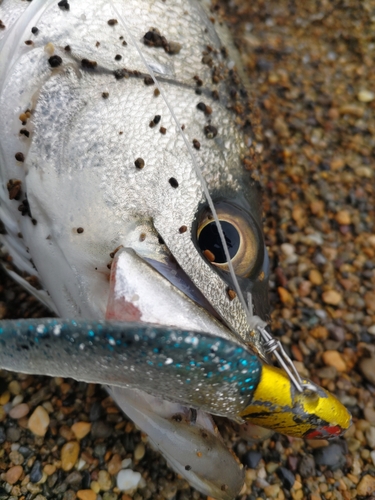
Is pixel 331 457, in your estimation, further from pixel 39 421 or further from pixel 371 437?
pixel 39 421

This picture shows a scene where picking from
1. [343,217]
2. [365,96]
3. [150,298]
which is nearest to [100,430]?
[150,298]

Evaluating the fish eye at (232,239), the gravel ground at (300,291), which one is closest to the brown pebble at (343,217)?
the gravel ground at (300,291)

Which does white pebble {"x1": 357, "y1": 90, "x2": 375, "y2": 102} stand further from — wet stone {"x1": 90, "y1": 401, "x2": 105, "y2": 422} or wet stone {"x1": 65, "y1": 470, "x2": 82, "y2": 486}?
wet stone {"x1": 65, "y1": 470, "x2": 82, "y2": 486}

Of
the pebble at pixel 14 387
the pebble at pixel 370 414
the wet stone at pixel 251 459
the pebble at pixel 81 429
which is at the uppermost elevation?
the pebble at pixel 14 387

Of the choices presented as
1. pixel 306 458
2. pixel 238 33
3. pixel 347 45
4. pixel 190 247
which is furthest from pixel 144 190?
pixel 347 45

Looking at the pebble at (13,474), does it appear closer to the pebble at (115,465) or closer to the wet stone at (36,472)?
the wet stone at (36,472)

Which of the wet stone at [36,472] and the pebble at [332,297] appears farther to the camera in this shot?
the pebble at [332,297]

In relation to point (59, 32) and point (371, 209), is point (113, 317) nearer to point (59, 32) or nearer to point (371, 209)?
point (59, 32)
